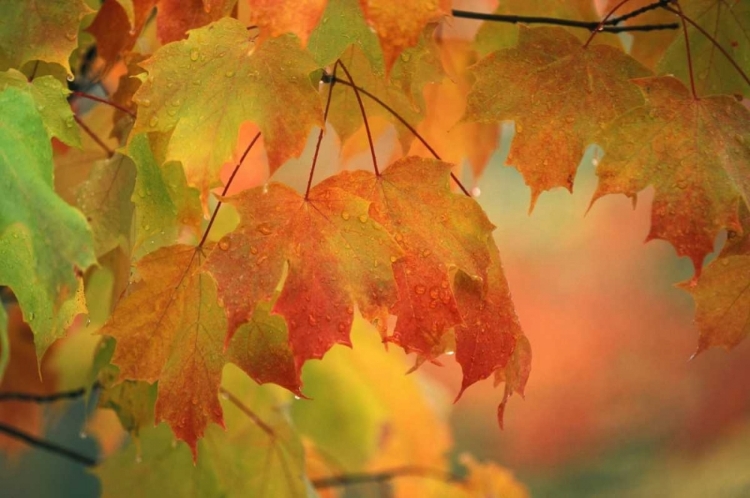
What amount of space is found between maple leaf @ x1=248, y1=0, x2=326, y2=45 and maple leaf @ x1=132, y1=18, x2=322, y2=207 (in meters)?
0.08

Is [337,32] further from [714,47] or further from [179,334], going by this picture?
[714,47]

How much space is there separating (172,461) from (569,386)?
3.81m

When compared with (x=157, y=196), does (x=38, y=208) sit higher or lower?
lower

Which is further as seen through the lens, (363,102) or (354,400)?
(354,400)

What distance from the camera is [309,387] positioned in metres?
1.48

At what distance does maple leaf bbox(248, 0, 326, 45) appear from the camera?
20.3 inches

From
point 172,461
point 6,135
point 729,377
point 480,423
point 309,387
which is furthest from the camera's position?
point 480,423

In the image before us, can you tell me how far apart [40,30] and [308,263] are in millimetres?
312

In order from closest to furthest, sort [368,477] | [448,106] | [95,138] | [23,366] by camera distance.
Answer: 1. [95,138]
2. [448,106]
3. [368,477]
4. [23,366]

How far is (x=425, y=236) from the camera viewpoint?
62 cm

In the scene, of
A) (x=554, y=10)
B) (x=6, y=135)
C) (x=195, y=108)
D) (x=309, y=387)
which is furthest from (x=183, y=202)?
(x=309, y=387)

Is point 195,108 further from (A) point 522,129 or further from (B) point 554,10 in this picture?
(B) point 554,10

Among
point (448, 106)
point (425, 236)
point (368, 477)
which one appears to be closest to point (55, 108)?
point (425, 236)

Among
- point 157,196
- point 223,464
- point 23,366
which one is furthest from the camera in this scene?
point 23,366
